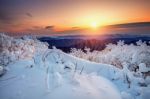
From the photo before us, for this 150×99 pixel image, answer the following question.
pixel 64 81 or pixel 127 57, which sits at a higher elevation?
pixel 64 81

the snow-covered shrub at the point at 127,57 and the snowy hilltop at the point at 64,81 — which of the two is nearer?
the snowy hilltop at the point at 64,81

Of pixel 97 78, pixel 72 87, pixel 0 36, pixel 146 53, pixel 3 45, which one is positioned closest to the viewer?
pixel 72 87

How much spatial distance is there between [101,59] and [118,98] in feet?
12.3

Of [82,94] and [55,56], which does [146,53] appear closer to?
[55,56]

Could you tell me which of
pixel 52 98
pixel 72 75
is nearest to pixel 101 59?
pixel 72 75

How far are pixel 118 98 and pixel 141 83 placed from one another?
67 centimetres

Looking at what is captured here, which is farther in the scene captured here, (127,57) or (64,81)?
(127,57)

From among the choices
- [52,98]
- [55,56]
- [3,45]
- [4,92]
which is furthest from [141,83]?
[3,45]

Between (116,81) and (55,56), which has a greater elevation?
(55,56)

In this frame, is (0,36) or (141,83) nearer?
(141,83)

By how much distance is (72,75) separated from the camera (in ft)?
7.45

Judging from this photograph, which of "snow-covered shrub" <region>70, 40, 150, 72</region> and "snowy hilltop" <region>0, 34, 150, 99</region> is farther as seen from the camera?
"snow-covered shrub" <region>70, 40, 150, 72</region>

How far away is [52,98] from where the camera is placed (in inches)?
73.7

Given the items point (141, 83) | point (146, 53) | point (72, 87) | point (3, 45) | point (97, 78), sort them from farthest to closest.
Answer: point (3, 45) < point (146, 53) < point (141, 83) < point (97, 78) < point (72, 87)
